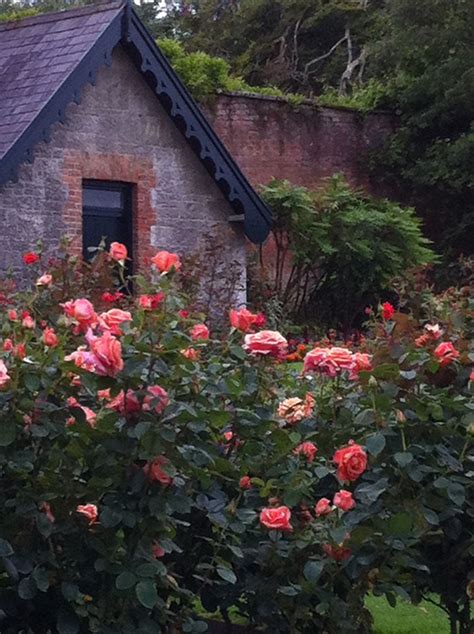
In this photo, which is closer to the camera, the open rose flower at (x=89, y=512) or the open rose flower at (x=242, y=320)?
the open rose flower at (x=89, y=512)

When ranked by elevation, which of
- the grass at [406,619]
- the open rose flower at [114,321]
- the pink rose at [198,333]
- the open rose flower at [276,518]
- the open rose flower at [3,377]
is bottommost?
the grass at [406,619]

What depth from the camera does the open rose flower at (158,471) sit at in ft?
11.0

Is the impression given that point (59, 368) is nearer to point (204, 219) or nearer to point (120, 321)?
point (120, 321)

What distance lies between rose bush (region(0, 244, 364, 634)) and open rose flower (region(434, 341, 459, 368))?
1.24 feet

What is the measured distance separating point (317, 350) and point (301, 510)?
1.54 feet

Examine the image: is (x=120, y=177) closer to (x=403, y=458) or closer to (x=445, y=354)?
(x=445, y=354)

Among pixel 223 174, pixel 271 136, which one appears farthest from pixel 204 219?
pixel 271 136

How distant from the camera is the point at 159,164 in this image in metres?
16.4

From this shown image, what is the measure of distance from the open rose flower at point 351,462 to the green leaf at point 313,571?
0.25m

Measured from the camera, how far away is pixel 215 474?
3807 millimetres

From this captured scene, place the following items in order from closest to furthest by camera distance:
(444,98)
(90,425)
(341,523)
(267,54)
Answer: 1. (90,425)
2. (341,523)
3. (444,98)
4. (267,54)

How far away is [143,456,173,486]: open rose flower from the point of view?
11.0 ft

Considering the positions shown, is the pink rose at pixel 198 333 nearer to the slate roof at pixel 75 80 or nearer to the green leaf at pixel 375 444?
the green leaf at pixel 375 444

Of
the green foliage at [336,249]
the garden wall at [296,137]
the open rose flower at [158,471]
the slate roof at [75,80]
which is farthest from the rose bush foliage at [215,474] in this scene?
the garden wall at [296,137]
